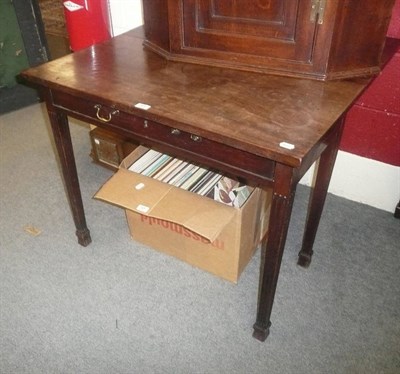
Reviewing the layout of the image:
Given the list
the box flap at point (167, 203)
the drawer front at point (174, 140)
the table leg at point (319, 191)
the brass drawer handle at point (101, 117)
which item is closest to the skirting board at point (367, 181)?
the table leg at point (319, 191)

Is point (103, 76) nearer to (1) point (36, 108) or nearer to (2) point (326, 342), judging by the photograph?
(2) point (326, 342)

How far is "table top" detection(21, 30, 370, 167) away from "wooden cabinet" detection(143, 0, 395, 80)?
1.5 inches

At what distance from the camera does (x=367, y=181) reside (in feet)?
5.86

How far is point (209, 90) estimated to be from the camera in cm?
110

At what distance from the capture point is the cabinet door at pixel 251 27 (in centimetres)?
109

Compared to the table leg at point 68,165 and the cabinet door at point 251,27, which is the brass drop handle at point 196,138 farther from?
the table leg at point 68,165

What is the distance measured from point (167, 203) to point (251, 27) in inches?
23.5

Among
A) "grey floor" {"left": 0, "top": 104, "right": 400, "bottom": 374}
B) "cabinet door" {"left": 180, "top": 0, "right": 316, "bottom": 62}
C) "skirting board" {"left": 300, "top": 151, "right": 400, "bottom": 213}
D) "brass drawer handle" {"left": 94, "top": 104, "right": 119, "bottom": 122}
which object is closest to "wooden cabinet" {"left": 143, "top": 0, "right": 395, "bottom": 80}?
"cabinet door" {"left": 180, "top": 0, "right": 316, "bottom": 62}

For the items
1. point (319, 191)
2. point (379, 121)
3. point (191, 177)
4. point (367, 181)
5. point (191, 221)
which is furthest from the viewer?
point (367, 181)

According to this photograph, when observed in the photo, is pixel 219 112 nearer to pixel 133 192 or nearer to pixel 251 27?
pixel 251 27

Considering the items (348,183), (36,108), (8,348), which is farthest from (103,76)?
(36,108)

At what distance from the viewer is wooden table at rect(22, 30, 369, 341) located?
3.03 ft

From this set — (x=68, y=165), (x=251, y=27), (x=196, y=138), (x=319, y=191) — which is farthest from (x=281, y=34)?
(x=68, y=165)

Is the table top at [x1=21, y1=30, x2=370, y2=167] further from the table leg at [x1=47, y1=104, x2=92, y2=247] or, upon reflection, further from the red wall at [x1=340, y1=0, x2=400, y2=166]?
the red wall at [x1=340, y1=0, x2=400, y2=166]
